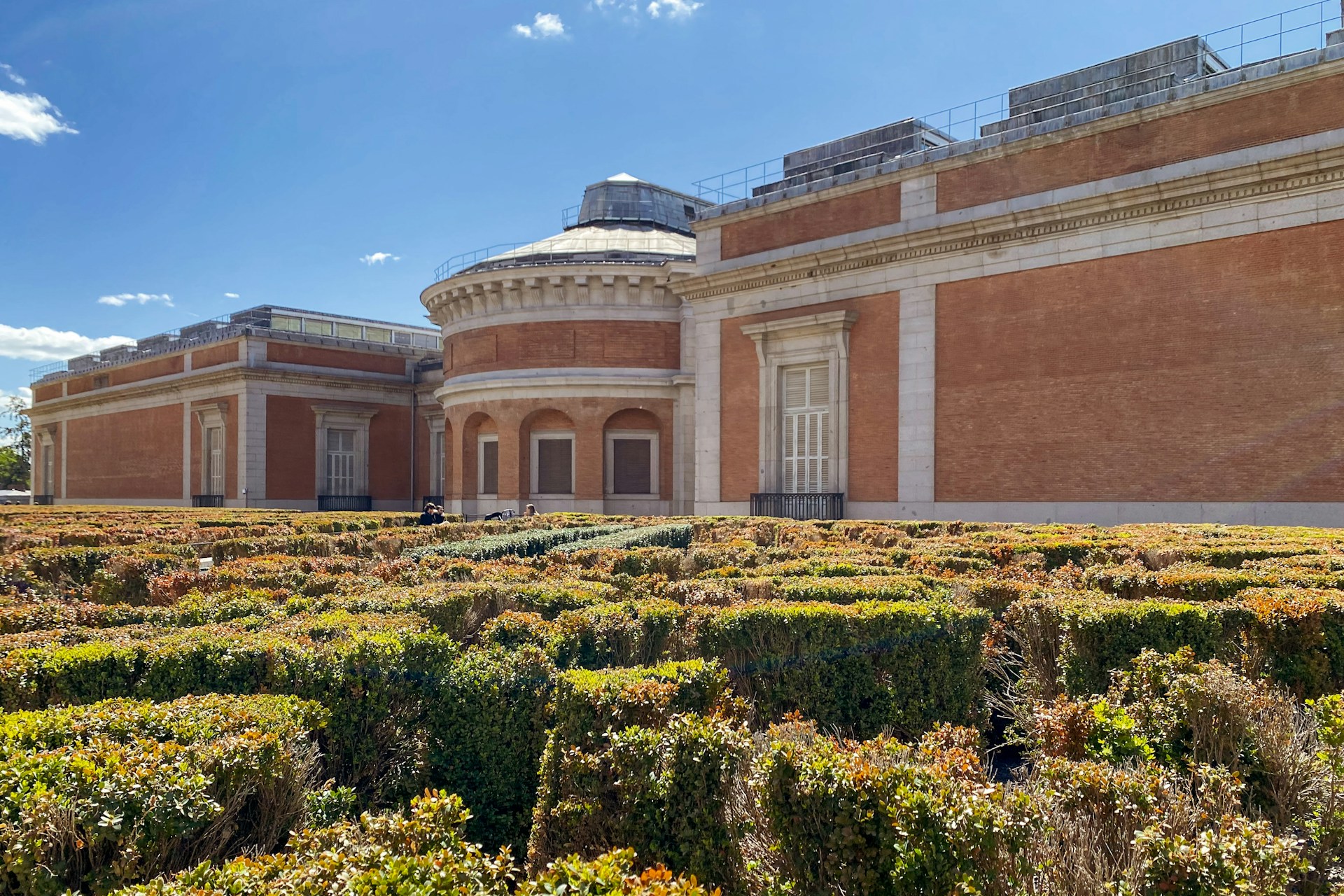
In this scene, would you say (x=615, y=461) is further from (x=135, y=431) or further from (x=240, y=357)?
(x=135, y=431)

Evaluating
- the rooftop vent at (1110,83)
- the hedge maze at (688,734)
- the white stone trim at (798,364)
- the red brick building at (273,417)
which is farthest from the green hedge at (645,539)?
the red brick building at (273,417)

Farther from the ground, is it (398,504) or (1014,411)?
(1014,411)

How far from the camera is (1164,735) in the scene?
4.14m

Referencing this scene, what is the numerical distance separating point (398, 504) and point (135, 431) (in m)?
14.7

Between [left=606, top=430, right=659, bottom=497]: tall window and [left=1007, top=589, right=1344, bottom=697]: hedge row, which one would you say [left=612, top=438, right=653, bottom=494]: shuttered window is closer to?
[left=606, top=430, right=659, bottom=497]: tall window

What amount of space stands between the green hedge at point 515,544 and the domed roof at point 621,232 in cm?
1759

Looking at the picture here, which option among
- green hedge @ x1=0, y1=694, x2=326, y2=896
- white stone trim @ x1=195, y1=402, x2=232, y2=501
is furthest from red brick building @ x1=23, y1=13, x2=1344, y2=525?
green hedge @ x1=0, y1=694, x2=326, y2=896

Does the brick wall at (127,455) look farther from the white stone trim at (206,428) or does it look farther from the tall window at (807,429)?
the tall window at (807,429)

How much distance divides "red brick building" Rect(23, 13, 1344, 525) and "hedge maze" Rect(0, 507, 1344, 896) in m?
10.6

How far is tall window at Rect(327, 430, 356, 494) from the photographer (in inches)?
1630

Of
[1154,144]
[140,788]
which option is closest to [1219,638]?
[140,788]

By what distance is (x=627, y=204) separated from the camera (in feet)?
131

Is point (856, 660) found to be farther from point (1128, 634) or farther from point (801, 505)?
point (801, 505)

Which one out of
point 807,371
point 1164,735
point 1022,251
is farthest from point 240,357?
point 1164,735
